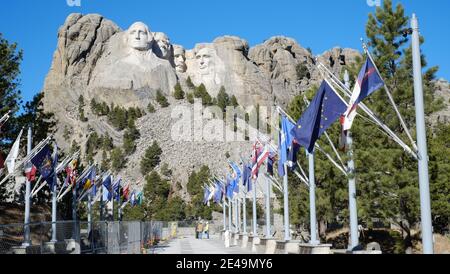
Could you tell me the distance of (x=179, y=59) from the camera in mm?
189250

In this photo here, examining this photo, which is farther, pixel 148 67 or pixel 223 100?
pixel 148 67

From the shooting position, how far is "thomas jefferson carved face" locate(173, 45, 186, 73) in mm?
188500

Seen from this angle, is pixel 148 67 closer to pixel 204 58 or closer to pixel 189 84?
pixel 189 84

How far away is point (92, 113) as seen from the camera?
164000 millimetres

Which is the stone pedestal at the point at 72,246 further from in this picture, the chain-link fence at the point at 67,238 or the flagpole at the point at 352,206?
the flagpole at the point at 352,206

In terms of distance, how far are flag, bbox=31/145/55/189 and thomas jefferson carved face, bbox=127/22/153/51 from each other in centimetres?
14489

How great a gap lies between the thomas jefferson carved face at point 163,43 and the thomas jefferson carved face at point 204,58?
33.8ft

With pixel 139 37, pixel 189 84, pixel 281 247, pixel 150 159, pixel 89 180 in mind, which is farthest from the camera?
pixel 189 84

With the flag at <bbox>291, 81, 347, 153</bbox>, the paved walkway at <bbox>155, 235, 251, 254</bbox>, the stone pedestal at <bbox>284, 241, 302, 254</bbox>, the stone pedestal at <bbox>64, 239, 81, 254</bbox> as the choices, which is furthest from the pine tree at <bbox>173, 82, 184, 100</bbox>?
the flag at <bbox>291, 81, 347, 153</bbox>

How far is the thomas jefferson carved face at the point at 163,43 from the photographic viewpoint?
182875mm

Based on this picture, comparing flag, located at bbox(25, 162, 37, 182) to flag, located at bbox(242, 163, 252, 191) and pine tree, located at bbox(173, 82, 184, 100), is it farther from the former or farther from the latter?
pine tree, located at bbox(173, 82, 184, 100)

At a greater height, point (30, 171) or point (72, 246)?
point (30, 171)

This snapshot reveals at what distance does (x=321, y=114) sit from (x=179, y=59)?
17612cm

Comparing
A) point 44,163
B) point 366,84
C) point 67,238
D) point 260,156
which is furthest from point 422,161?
point 44,163
